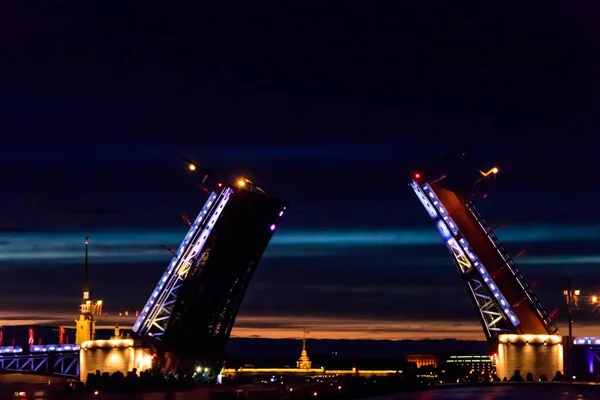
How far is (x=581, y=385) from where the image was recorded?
6256cm

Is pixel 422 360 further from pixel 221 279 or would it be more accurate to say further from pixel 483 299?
pixel 221 279

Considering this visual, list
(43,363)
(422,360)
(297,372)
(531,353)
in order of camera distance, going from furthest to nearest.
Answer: (422,360) < (297,372) < (43,363) < (531,353)

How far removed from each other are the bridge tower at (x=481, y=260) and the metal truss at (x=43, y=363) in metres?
31.3

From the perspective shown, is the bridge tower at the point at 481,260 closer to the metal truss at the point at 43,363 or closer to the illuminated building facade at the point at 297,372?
the metal truss at the point at 43,363

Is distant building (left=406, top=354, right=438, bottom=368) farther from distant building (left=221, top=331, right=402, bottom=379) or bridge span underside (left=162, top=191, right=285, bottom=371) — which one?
bridge span underside (left=162, top=191, right=285, bottom=371)

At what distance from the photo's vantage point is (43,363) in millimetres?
87000

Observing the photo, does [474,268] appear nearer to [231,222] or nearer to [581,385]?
[581,385]

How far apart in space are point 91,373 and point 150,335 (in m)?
5.16

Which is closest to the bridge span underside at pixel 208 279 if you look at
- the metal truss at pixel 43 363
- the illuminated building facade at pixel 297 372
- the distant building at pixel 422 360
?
the metal truss at pixel 43 363

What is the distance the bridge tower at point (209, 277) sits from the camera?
61844 mm

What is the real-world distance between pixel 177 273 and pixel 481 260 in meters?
16.1

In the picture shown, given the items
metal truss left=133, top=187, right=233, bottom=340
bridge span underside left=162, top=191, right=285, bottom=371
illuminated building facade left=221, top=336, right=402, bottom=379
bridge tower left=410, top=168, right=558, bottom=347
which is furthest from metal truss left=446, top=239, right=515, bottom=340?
illuminated building facade left=221, top=336, right=402, bottom=379

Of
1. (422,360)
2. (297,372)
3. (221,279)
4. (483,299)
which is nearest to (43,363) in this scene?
(221,279)

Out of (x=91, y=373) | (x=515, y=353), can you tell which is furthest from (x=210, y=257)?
(x=515, y=353)
